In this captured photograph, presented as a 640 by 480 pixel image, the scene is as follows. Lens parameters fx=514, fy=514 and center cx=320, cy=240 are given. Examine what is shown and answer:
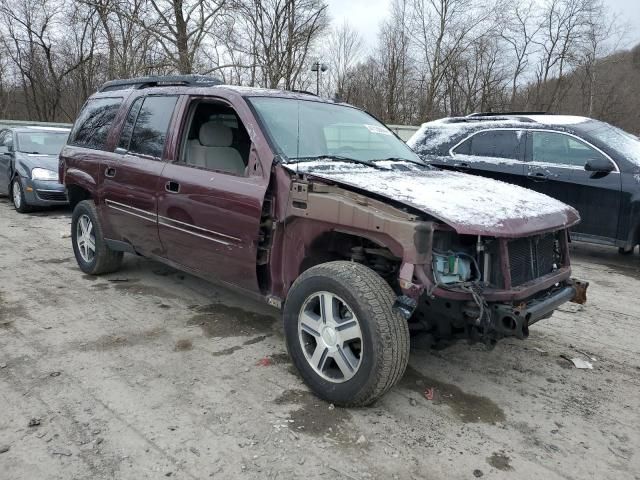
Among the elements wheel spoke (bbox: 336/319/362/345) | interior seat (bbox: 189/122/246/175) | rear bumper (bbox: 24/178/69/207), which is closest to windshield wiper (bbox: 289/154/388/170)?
interior seat (bbox: 189/122/246/175)

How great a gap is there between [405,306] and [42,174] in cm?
863

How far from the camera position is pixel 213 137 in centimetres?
413

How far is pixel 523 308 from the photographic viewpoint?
2787 mm

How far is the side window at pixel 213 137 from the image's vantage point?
157 inches

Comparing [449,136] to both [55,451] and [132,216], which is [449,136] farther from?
[55,451]

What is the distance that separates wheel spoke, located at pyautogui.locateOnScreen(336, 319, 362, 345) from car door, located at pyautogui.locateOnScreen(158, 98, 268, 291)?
87cm

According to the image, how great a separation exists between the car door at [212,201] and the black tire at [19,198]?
6539mm

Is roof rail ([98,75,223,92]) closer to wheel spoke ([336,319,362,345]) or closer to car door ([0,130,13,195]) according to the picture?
wheel spoke ([336,319,362,345])

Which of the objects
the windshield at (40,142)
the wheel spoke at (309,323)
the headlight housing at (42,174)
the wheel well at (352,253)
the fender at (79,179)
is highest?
the windshield at (40,142)

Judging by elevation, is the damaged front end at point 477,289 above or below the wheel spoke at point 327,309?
above

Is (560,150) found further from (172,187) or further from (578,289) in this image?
(172,187)

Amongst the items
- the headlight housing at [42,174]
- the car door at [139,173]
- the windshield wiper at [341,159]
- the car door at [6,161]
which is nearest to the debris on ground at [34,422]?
the car door at [139,173]

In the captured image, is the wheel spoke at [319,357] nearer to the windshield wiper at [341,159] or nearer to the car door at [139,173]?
the windshield wiper at [341,159]

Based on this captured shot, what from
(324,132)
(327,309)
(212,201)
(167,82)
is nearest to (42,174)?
(167,82)
